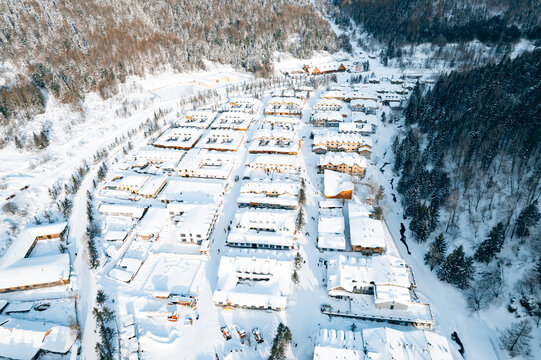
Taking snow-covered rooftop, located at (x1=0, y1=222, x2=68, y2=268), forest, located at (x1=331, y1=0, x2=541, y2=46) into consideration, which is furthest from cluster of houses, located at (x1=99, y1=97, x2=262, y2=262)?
forest, located at (x1=331, y1=0, x2=541, y2=46)

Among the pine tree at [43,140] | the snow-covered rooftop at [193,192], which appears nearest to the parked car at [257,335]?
the snow-covered rooftop at [193,192]

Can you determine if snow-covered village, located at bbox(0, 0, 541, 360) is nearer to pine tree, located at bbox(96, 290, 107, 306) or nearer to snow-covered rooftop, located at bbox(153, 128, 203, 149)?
pine tree, located at bbox(96, 290, 107, 306)

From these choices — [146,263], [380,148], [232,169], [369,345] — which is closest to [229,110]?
[232,169]

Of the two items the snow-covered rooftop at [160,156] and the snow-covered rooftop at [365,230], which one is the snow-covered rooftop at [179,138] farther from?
the snow-covered rooftop at [365,230]

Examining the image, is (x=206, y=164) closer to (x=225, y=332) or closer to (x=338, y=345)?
(x=225, y=332)

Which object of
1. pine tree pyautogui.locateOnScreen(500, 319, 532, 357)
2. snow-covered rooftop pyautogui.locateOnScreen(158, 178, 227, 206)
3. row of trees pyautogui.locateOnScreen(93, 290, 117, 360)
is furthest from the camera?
snow-covered rooftop pyautogui.locateOnScreen(158, 178, 227, 206)

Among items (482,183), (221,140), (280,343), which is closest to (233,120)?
(221,140)
